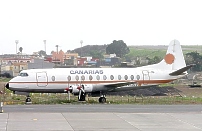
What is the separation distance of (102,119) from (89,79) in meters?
15.5

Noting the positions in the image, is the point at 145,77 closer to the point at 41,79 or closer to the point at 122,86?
the point at 122,86

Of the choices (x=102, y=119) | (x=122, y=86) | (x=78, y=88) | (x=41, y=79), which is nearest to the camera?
(x=102, y=119)

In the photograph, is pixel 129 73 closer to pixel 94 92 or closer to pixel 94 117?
pixel 94 92

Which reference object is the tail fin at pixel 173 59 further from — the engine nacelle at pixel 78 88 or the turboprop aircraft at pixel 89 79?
the engine nacelle at pixel 78 88

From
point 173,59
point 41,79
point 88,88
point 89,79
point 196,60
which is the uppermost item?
point 173,59

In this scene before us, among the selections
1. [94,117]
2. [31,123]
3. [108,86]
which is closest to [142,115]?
[94,117]

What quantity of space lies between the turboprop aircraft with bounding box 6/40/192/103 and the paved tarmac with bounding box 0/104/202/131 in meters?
7.72

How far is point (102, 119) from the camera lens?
28.3 meters

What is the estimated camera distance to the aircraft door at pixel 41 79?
1655 inches

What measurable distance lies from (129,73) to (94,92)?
149 inches

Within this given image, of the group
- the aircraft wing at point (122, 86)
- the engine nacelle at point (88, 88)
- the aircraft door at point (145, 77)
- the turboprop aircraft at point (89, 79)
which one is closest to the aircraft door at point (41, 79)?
the turboprop aircraft at point (89, 79)

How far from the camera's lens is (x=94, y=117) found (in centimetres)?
2916

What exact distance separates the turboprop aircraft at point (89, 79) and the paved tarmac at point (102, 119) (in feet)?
25.3

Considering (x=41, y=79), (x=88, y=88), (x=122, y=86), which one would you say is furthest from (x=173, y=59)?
(x=41, y=79)
